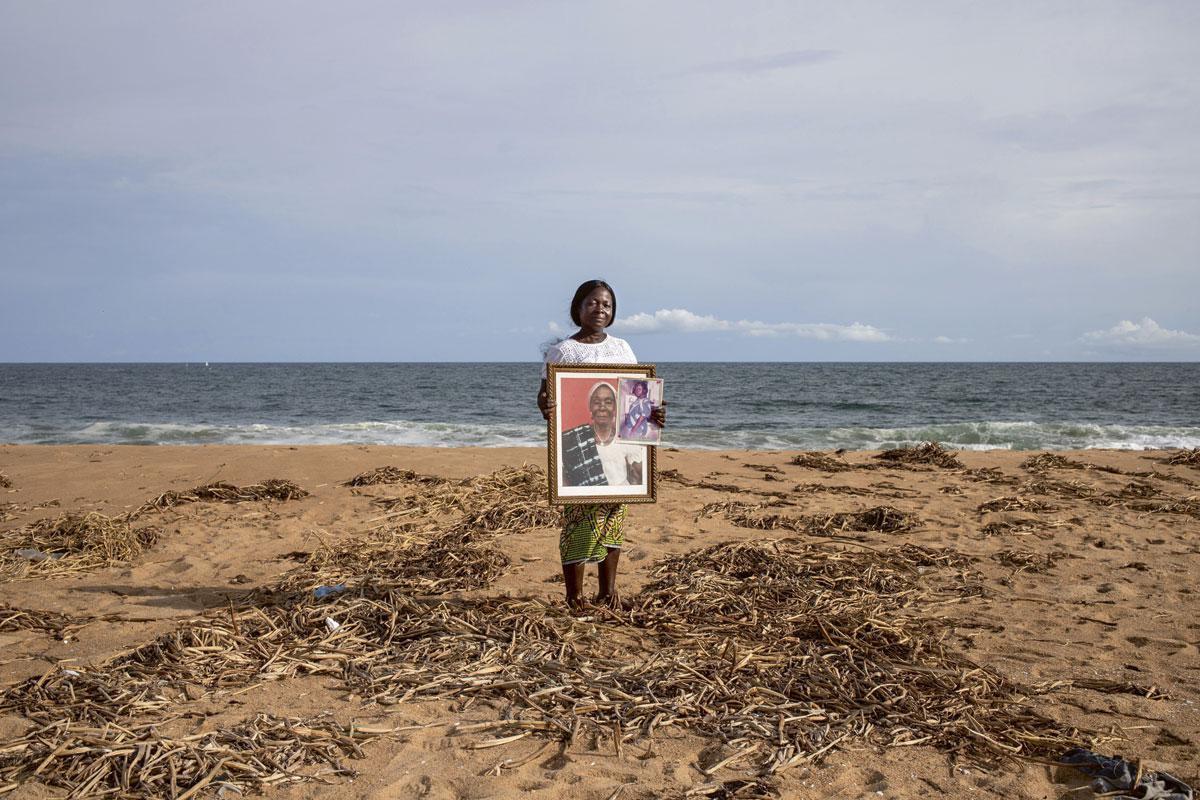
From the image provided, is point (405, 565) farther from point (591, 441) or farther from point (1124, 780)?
point (1124, 780)

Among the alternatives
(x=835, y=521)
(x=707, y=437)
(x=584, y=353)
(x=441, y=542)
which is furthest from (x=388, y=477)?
(x=707, y=437)

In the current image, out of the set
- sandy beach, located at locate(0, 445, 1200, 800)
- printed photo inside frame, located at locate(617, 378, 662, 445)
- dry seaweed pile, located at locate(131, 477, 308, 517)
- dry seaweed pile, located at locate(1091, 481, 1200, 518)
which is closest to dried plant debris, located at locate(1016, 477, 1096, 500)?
sandy beach, located at locate(0, 445, 1200, 800)

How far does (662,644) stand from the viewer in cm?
425

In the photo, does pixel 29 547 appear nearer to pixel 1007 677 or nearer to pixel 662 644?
pixel 662 644

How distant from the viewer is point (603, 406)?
4520 mm

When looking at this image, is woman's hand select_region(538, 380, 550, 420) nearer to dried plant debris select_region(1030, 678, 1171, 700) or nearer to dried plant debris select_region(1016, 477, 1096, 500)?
dried plant debris select_region(1030, 678, 1171, 700)

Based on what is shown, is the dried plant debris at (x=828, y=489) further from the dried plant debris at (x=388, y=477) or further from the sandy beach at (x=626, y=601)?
the dried plant debris at (x=388, y=477)

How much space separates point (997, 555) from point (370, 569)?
5.03 metres

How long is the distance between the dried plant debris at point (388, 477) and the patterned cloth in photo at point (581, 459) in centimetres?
531

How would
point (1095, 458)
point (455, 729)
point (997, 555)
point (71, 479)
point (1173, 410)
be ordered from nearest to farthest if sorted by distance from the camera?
1. point (455, 729)
2. point (997, 555)
3. point (71, 479)
4. point (1095, 458)
5. point (1173, 410)

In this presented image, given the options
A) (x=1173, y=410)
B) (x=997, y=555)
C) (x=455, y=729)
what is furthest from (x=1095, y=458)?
(x=1173, y=410)

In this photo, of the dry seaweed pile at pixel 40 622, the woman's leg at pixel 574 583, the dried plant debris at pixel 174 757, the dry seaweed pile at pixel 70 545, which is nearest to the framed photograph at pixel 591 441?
the woman's leg at pixel 574 583

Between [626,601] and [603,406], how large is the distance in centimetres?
131

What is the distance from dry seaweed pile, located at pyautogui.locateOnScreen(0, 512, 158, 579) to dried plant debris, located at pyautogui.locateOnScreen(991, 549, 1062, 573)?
707 centimetres
